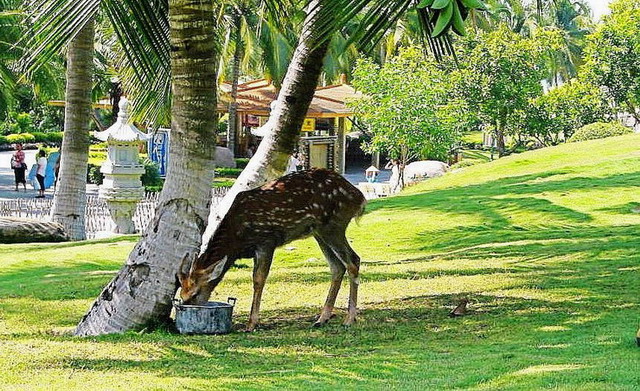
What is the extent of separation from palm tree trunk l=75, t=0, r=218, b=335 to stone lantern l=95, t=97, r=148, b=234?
11657 millimetres

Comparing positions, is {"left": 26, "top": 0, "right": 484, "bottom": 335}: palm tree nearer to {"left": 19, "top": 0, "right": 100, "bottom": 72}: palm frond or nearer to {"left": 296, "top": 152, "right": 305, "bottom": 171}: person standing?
{"left": 19, "top": 0, "right": 100, "bottom": 72}: palm frond

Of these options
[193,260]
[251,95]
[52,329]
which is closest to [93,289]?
[52,329]

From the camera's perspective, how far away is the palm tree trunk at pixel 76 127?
16.7 m

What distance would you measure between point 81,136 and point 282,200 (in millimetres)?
9358

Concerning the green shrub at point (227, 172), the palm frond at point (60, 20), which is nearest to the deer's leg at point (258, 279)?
the palm frond at point (60, 20)

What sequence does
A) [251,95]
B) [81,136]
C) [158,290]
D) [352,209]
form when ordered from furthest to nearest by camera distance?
1. [251,95]
2. [81,136]
3. [352,209]
4. [158,290]

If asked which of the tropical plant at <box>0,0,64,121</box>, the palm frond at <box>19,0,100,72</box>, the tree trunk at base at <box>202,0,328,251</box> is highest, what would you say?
the tropical plant at <box>0,0,64,121</box>

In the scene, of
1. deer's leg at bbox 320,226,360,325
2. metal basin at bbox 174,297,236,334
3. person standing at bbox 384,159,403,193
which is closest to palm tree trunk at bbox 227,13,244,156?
person standing at bbox 384,159,403,193

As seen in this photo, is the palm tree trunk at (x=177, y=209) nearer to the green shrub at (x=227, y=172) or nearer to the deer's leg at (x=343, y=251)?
the deer's leg at (x=343, y=251)

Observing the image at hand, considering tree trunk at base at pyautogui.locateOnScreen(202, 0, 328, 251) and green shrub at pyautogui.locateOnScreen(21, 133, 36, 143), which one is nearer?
tree trunk at base at pyautogui.locateOnScreen(202, 0, 328, 251)

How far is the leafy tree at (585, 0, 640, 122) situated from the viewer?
3541 centimetres

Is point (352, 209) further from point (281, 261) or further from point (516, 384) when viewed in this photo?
point (281, 261)

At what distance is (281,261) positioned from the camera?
13891 millimetres

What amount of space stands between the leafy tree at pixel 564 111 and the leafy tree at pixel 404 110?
31.8 feet
